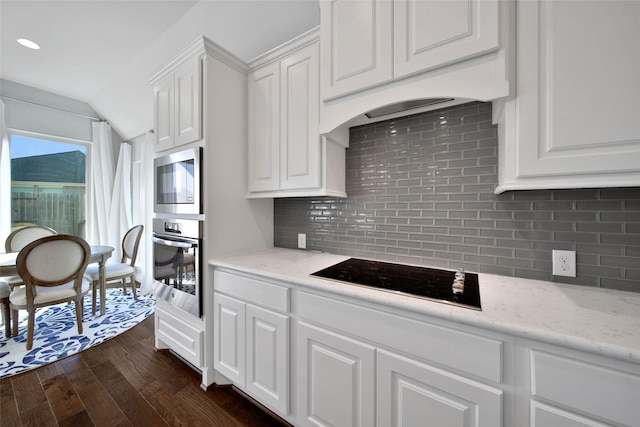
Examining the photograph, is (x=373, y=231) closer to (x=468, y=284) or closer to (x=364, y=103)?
(x=468, y=284)

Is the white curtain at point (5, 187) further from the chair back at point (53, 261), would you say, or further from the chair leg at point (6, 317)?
the chair back at point (53, 261)

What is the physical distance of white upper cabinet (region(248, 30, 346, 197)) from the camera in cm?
160

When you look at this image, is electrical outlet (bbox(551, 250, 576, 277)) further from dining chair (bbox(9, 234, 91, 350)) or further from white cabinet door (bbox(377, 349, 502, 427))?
dining chair (bbox(9, 234, 91, 350))

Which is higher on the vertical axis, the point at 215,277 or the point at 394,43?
the point at 394,43

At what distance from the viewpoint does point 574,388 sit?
72 centimetres

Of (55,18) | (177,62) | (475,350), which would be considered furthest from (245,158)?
(55,18)

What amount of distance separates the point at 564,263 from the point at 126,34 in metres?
3.92

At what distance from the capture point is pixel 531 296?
1025mm

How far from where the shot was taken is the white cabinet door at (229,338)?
1559 millimetres

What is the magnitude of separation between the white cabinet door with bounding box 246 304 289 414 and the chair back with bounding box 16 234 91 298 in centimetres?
222

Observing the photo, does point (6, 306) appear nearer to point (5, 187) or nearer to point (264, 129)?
point (5, 187)

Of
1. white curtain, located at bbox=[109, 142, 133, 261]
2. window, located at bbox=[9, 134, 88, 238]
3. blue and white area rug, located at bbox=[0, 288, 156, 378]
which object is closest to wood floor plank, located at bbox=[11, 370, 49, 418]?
blue and white area rug, located at bbox=[0, 288, 156, 378]

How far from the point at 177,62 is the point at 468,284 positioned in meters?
2.44

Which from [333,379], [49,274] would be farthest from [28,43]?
[333,379]
